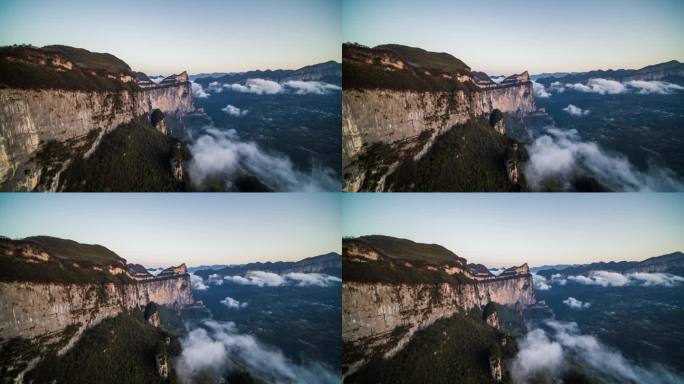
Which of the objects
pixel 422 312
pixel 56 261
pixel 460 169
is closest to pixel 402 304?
pixel 422 312

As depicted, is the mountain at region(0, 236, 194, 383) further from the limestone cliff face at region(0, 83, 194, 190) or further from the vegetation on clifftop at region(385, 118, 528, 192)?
the vegetation on clifftop at region(385, 118, 528, 192)

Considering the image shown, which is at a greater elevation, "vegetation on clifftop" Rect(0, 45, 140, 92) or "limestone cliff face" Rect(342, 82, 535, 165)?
"vegetation on clifftop" Rect(0, 45, 140, 92)

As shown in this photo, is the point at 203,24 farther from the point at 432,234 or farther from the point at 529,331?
the point at 529,331

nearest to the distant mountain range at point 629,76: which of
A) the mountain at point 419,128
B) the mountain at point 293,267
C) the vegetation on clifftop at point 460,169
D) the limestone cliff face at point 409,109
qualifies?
the limestone cliff face at point 409,109

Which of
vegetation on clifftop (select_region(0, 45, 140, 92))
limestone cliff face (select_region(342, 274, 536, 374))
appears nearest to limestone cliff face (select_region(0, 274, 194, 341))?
limestone cliff face (select_region(342, 274, 536, 374))

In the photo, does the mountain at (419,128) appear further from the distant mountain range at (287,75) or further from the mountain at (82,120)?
the mountain at (82,120)

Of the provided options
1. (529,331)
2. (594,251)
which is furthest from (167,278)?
(594,251)
